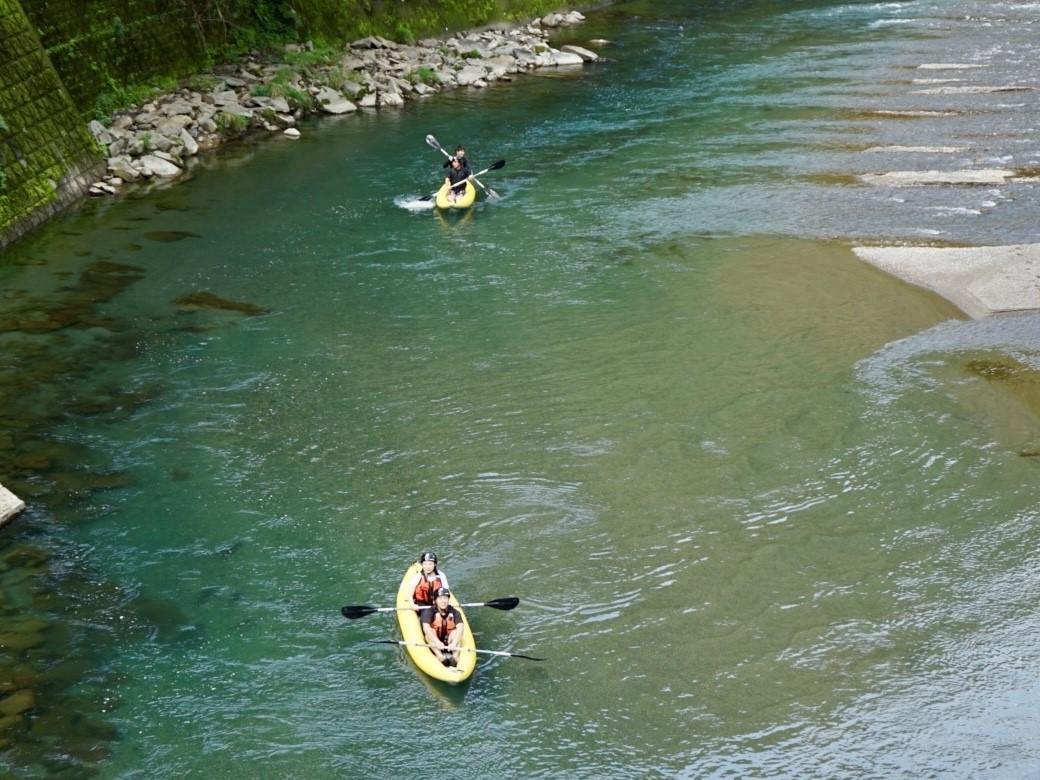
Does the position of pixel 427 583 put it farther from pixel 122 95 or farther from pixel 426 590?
pixel 122 95

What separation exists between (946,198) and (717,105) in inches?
334

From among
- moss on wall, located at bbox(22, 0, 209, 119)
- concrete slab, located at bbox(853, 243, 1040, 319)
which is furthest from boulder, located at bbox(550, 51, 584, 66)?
concrete slab, located at bbox(853, 243, 1040, 319)

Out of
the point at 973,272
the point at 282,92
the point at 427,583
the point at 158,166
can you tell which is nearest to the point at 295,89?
the point at 282,92

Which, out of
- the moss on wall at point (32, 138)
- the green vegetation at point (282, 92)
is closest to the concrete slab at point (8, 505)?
the moss on wall at point (32, 138)

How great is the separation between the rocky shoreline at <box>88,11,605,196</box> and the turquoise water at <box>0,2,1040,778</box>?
2.40m

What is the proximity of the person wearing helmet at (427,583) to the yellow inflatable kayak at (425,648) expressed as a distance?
10 centimetres

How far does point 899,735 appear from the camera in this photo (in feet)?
32.7

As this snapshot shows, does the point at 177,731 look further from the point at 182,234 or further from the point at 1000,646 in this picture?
the point at 182,234

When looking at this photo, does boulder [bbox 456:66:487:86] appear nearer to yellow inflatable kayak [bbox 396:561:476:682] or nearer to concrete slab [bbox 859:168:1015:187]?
concrete slab [bbox 859:168:1015:187]

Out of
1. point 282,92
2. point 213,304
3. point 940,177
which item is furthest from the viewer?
point 282,92

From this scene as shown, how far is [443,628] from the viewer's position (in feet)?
35.2

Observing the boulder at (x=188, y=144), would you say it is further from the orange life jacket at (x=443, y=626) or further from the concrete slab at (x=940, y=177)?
the orange life jacket at (x=443, y=626)

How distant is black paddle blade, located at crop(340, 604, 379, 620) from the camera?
1085cm

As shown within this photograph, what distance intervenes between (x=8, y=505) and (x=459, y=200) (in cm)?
1139
